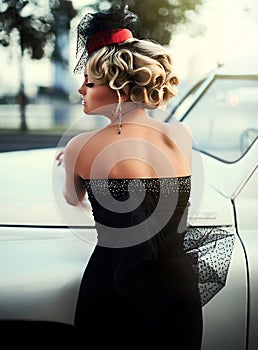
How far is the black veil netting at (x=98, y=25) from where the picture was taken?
1637mm

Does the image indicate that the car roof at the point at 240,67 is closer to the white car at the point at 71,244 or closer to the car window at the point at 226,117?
the car window at the point at 226,117

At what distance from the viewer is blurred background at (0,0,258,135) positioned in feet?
18.3

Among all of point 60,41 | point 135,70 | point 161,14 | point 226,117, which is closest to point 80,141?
point 135,70

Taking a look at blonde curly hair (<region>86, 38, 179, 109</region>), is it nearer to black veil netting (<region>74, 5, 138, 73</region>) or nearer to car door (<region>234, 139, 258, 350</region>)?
black veil netting (<region>74, 5, 138, 73</region>)

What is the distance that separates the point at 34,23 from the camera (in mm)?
11336

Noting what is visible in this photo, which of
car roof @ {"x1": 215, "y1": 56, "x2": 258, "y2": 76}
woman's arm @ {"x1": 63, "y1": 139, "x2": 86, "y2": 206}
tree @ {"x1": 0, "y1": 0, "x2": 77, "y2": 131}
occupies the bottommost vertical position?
tree @ {"x1": 0, "y1": 0, "x2": 77, "y2": 131}

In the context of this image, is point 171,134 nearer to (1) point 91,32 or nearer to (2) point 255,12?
(1) point 91,32

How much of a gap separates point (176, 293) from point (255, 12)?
371 cm

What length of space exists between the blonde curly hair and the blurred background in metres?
2.40

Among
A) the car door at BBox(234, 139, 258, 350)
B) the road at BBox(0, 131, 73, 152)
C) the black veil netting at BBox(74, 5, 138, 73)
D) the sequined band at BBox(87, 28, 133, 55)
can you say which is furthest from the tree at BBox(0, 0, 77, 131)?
the sequined band at BBox(87, 28, 133, 55)

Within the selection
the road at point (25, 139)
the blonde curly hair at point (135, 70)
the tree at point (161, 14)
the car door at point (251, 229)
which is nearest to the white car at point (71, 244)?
the car door at point (251, 229)

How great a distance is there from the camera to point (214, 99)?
10.4 ft

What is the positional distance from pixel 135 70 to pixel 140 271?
58 centimetres

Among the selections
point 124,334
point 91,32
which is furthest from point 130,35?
point 124,334
